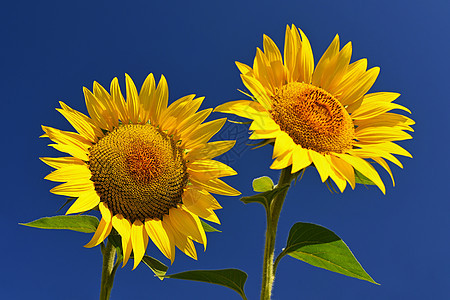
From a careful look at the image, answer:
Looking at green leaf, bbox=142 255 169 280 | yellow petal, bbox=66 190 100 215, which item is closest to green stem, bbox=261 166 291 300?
green leaf, bbox=142 255 169 280

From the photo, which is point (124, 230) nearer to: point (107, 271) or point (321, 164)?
point (107, 271)

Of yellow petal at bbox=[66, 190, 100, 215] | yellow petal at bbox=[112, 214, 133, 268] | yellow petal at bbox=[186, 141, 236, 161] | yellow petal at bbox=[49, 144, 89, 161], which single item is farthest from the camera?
yellow petal at bbox=[186, 141, 236, 161]

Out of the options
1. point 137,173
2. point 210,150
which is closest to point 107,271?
point 137,173

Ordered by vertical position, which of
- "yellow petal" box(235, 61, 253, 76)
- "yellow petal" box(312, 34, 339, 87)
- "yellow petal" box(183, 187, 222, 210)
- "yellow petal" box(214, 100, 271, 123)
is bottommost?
"yellow petal" box(183, 187, 222, 210)

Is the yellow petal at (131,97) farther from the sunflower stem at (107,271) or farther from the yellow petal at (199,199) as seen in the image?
the sunflower stem at (107,271)

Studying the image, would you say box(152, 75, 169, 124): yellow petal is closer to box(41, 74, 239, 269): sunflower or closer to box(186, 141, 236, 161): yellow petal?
box(41, 74, 239, 269): sunflower
